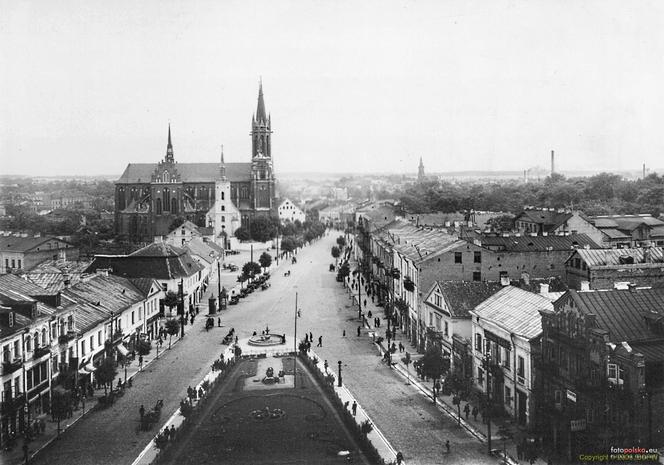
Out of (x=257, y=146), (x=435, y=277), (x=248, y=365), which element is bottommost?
Answer: (x=248, y=365)

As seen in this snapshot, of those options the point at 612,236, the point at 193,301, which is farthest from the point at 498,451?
the point at 612,236

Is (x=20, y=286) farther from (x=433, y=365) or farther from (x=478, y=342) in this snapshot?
(x=478, y=342)

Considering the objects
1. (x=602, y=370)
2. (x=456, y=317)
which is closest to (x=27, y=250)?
(x=456, y=317)

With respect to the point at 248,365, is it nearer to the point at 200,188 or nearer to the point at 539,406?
the point at 539,406

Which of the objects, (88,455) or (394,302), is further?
(394,302)

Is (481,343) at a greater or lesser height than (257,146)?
lesser

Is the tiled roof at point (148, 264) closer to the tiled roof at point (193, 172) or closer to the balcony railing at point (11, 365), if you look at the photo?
the balcony railing at point (11, 365)

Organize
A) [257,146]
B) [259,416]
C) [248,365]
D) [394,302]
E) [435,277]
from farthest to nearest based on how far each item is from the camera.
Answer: [257,146] → [394,302] → [435,277] → [248,365] → [259,416]

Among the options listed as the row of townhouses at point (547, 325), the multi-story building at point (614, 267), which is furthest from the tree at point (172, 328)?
the multi-story building at point (614, 267)
